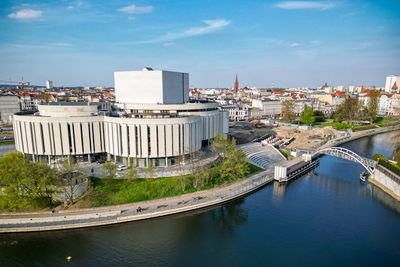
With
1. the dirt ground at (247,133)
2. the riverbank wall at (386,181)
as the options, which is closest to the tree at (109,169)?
the dirt ground at (247,133)

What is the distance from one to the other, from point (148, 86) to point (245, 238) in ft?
150

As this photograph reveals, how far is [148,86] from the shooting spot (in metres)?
66.2

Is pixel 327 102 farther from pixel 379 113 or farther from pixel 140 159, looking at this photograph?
pixel 140 159

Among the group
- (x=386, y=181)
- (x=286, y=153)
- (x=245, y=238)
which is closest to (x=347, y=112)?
(x=286, y=153)

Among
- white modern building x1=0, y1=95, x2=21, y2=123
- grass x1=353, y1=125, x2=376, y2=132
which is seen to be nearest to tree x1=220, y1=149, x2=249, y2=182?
grass x1=353, y1=125, x2=376, y2=132

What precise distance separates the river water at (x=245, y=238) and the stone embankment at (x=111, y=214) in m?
1.04

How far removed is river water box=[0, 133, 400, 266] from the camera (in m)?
31.0

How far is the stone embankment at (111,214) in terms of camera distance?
Answer: 3622cm

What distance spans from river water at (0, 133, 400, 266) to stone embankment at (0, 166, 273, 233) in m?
1.04

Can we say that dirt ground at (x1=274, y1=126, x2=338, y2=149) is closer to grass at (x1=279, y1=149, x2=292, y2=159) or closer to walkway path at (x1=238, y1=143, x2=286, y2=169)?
grass at (x1=279, y1=149, x2=292, y2=159)

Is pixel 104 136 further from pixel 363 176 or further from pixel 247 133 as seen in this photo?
pixel 363 176

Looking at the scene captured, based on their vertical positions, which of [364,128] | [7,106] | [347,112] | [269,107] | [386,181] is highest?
[7,106]

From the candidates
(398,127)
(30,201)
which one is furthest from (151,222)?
(398,127)

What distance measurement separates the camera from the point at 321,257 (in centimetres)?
3158
